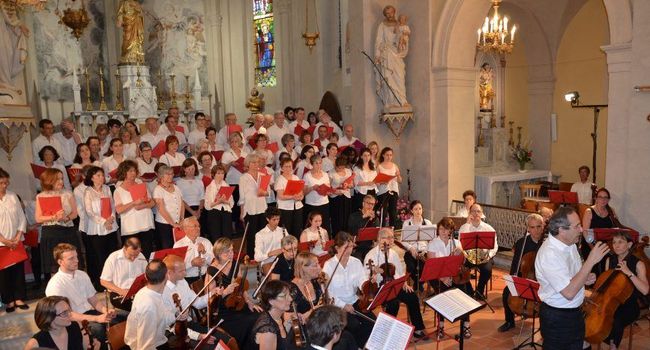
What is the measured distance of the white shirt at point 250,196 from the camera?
25.7ft

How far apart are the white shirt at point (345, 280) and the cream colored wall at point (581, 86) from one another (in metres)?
9.41

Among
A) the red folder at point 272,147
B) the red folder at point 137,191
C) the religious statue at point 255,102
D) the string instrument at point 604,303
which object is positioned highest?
the religious statue at point 255,102

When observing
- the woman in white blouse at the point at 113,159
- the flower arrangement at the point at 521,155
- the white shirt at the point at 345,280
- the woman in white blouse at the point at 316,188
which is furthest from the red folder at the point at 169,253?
the flower arrangement at the point at 521,155

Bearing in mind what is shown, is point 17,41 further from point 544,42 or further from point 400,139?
point 544,42

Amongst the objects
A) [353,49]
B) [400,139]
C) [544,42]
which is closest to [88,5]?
[353,49]

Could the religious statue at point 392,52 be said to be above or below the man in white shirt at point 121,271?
above

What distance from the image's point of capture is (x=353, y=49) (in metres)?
11.2

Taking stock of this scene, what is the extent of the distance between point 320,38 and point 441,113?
194 inches

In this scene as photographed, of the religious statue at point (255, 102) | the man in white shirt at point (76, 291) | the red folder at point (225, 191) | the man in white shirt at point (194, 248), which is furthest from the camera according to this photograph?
the religious statue at point (255, 102)

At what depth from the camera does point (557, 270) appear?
4168 mm

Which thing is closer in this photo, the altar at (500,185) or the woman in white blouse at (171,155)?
the woman in white blouse at (171,155)

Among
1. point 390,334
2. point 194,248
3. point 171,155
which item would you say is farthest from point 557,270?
point 171,155

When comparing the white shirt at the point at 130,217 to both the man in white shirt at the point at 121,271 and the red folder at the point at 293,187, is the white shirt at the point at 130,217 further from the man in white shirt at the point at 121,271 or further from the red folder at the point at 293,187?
the red folder at the point at 293,187

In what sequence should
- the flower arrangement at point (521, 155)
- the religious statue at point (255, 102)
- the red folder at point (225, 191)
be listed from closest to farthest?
the red folder at point (225, 191)
the flower arrangement at point (521, 155)
the religious statue at point (255, 102)
